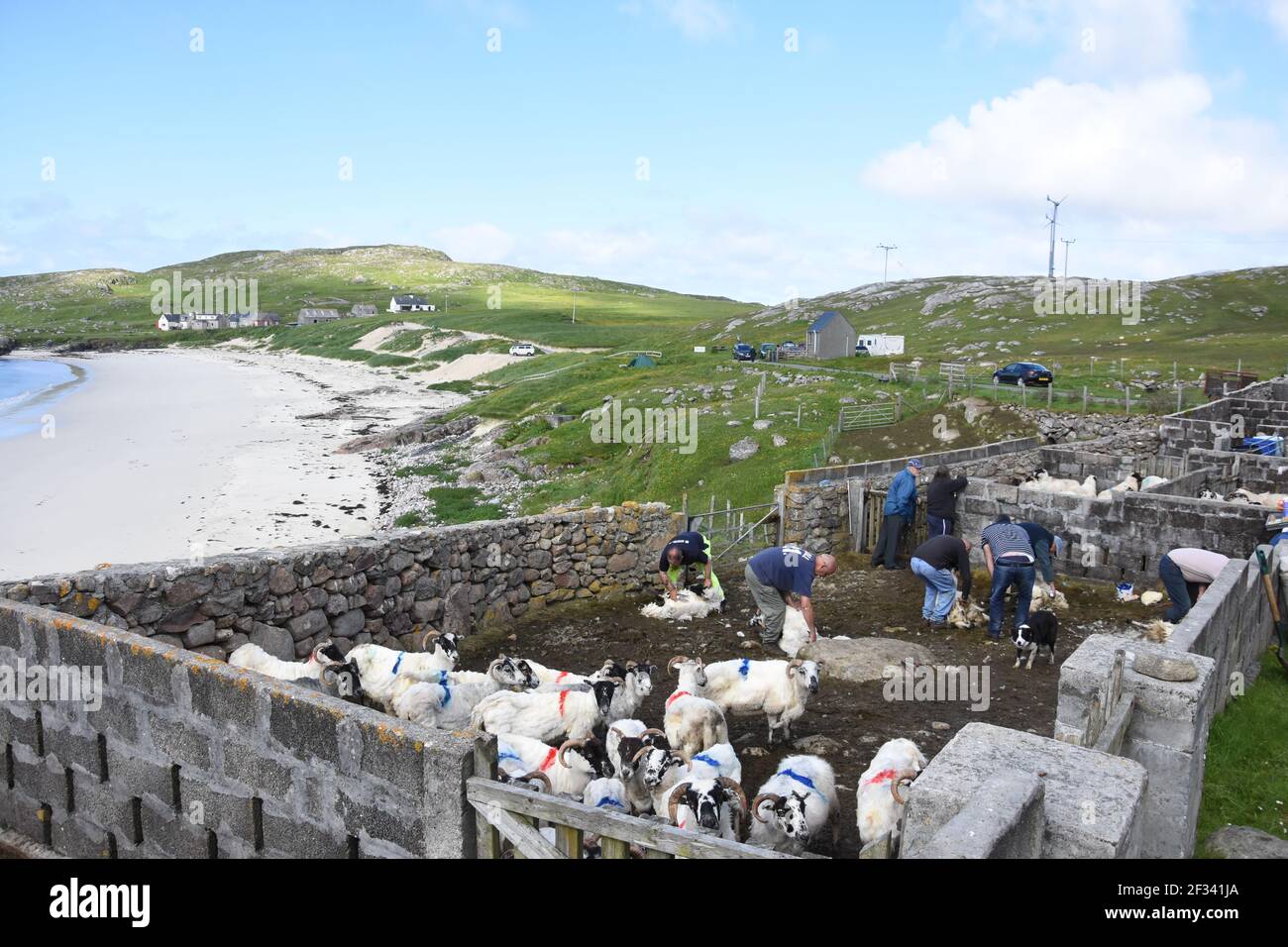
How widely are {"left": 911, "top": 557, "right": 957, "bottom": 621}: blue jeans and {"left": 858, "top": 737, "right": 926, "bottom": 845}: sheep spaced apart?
5.78m

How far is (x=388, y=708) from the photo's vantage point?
940 centimetres

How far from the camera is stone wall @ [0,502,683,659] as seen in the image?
9.14 m

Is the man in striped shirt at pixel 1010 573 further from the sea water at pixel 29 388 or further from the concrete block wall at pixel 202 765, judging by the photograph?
the sea water at pixel 29 388

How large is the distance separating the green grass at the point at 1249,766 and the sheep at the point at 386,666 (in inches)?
283

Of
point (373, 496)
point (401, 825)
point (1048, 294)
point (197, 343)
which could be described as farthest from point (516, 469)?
point (197, 343)

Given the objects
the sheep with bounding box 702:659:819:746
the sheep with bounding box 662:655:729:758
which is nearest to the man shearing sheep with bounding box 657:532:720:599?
the sheep with bounding box 702:659:819:746

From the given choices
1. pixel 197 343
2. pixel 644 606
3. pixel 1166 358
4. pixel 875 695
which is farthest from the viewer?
pixel 197 343

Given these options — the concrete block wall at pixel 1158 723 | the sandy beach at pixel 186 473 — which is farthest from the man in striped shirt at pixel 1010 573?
the sandy beach at pixel 186 473

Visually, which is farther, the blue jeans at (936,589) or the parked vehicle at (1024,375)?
the parked vehicle at (1024,375)

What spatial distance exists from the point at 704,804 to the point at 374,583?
5.95 m

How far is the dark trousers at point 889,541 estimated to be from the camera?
54.6 ft
